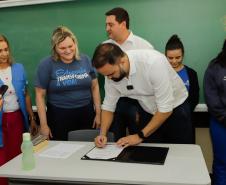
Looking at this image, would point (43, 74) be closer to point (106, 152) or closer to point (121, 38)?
point (121, 38)

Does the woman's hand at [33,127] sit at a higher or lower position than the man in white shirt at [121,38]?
lower

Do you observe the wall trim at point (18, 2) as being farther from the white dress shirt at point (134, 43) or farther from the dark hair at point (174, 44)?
the dark hair at point (174, 44)

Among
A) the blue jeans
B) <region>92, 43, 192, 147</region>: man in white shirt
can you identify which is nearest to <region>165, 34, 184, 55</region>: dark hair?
<region>92, 43, 192, 147</region>: man in white shirt

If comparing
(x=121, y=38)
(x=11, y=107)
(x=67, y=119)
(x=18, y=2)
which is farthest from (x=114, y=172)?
(x=18, y=2)

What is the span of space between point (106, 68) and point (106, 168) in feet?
1.82

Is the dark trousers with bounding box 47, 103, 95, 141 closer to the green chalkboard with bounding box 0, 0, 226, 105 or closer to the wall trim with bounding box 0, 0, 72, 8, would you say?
the green chalkboard with bounding box 0, 0, 226, 105

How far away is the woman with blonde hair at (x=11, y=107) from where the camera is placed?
8.46 ft

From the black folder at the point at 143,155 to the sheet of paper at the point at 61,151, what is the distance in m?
0.14

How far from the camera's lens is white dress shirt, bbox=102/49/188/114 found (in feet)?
5.93

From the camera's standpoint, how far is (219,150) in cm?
250

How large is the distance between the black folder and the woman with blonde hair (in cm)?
114

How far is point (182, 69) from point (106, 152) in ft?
3.58

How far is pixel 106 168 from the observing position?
1596 mm

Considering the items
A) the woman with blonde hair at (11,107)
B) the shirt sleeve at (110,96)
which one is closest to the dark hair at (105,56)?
the shirt sleeve at (110,96)
